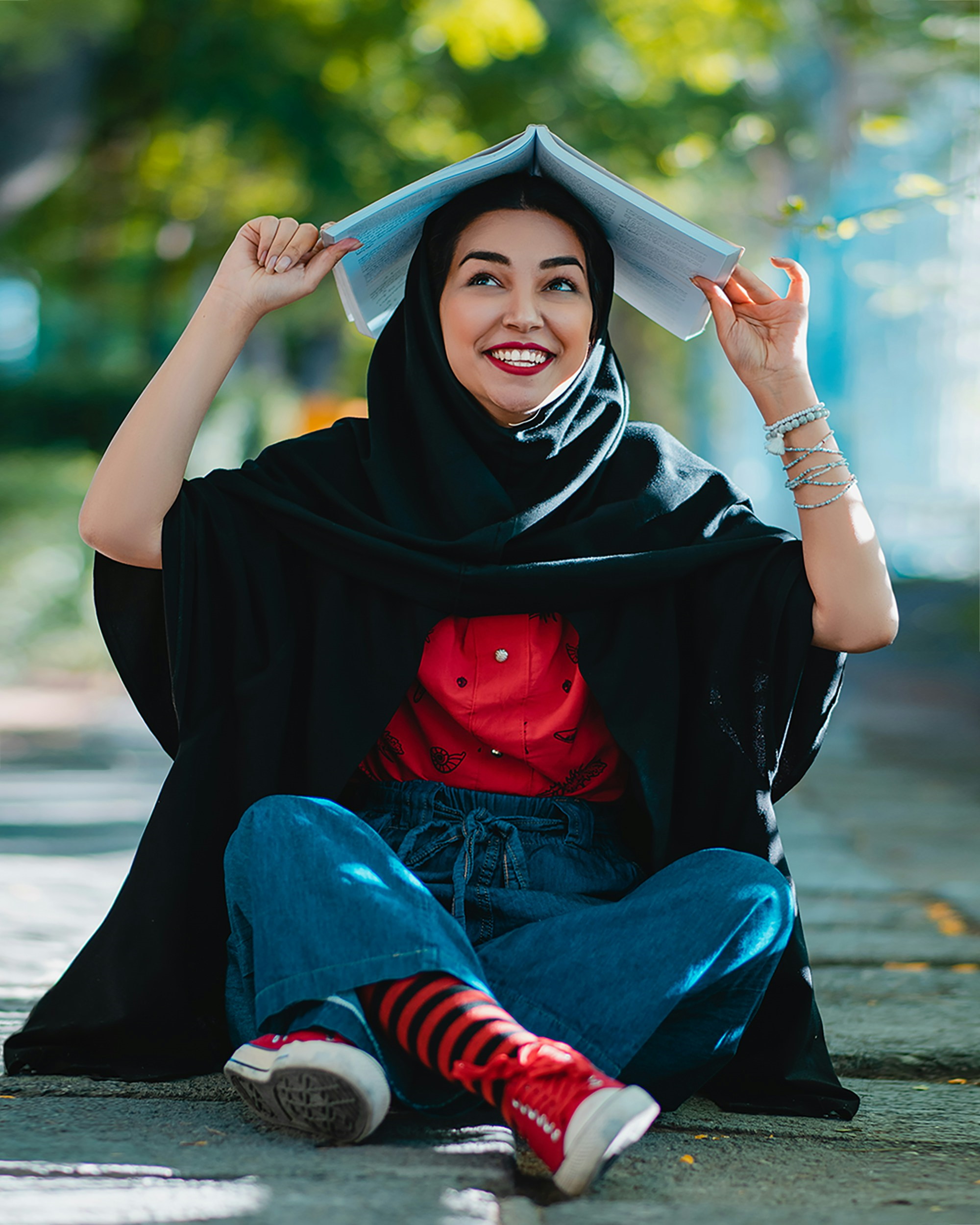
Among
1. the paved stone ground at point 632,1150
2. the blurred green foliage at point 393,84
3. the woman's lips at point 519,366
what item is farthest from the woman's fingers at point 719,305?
the blurred green foliage at point 393,84

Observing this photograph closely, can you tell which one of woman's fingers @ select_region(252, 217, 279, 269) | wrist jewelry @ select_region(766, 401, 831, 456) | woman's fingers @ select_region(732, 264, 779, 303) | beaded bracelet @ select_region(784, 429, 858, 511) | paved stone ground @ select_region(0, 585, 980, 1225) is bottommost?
paved stone ground @ select_region(0, 585, 980, 1225)

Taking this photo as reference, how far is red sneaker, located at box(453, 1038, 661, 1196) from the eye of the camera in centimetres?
166

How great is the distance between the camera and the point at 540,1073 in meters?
1.75

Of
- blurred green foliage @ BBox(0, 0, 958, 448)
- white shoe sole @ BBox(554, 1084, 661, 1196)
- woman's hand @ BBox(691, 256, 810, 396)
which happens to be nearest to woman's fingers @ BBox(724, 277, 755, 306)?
woman's hand @ BBox(691, 256, 810, 396)

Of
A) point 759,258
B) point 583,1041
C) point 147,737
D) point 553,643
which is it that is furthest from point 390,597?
point 759,258

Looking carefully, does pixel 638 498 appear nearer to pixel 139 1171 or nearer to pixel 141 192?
pixel 139 1171

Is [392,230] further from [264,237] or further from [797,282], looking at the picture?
[797,282]

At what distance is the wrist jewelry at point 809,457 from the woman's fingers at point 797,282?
0.73ft

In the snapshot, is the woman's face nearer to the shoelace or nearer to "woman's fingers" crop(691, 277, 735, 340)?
"woman's fingers" crop(691, 277, 735, 340)

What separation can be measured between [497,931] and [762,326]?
1.18m

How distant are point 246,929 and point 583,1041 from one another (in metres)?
0.58

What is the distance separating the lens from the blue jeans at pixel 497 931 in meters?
1.93

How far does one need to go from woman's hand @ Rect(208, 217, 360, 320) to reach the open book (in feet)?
0.12

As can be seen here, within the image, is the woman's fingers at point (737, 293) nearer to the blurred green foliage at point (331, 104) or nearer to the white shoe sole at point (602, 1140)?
the white shoe sole at point (602, 1140)
